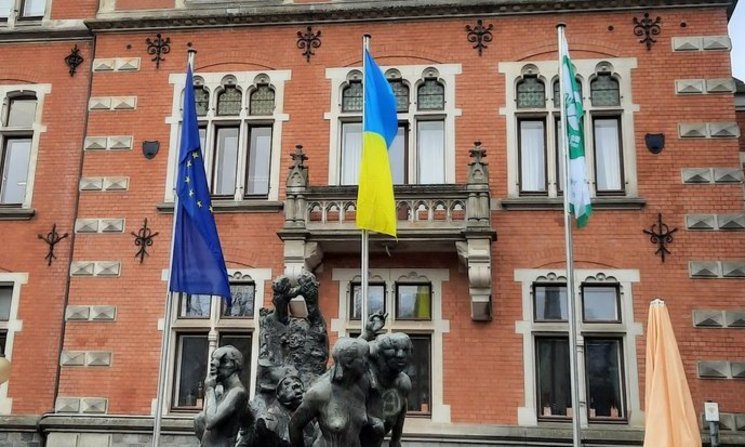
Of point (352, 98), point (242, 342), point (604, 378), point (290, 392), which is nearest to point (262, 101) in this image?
point (352, 98)

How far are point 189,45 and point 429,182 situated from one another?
5230 mm

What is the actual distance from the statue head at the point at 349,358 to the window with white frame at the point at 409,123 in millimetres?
8075

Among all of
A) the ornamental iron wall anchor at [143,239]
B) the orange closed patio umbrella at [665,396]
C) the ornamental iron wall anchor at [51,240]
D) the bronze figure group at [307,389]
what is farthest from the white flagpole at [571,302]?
the ornamental iron wall anchor at [51,240]

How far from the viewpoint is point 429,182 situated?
13.8 metres

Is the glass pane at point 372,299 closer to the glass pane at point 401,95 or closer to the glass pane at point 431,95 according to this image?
the glass pane at point 401,95

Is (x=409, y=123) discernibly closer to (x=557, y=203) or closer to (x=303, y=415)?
(x=557, y=203)

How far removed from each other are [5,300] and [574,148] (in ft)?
33.2

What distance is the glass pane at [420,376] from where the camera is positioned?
1282cm

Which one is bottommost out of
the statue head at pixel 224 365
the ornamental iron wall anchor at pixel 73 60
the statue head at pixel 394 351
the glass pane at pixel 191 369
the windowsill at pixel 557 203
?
the glass pane at pixel 191 369

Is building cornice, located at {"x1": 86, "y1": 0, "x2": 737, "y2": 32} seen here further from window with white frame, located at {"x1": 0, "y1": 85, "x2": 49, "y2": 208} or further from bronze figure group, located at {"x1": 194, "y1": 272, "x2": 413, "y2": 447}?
bronze figure group, located at {"x1": 194, "y1": 272, "x2": 413, "y2": 447}

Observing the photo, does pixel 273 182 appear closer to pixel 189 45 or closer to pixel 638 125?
pixel 189 45

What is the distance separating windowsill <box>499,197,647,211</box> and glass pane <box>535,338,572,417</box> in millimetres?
2173

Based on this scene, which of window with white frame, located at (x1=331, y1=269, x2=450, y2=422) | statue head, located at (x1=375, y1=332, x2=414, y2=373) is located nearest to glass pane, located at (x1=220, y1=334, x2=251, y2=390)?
window with white frame, located at (x1=331, y1=269, x2=450, y2=422)

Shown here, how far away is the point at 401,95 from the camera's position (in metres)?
14.3
